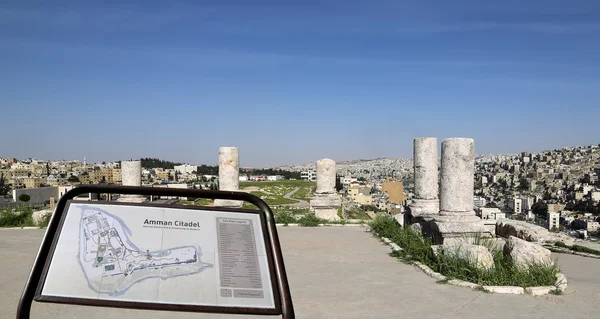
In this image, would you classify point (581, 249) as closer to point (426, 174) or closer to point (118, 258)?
point (426, 174)

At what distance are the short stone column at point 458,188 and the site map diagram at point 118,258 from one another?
26.9 ft

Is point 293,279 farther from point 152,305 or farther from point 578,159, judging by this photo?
point 578,159

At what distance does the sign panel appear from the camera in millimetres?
3211

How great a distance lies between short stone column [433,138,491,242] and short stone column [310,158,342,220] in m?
6.27

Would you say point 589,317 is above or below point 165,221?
below

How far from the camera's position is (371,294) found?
719cm

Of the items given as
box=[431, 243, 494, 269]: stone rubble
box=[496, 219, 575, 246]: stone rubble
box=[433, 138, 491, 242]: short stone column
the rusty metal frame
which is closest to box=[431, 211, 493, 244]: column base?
box=[433, 138, 491, 242]: short stone column

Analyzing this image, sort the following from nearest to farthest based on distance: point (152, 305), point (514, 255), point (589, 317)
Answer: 1. point (152, 305)
2. point (589, 317)
3. point (514, 255)

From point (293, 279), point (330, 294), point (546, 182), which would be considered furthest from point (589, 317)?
point (546, 182)

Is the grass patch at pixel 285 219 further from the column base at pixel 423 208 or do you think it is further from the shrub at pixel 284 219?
the column base at pixel 423 208

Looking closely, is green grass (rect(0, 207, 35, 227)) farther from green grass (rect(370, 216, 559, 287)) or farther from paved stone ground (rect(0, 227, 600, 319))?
green grass (rect(370, 216, 559, 287))

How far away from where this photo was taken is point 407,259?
378 inches

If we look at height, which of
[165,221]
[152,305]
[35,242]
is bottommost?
[35,242]

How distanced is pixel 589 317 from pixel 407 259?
3.79 metres
